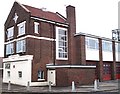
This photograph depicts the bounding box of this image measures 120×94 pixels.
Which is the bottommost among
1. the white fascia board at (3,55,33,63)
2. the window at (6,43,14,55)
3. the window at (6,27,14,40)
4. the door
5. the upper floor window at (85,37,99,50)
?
the door

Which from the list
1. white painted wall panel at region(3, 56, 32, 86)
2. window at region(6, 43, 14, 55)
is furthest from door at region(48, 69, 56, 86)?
window at region(6, 43, 14, 55)

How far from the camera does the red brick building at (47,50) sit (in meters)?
28.1

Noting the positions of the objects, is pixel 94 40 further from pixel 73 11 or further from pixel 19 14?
pixel 19 14

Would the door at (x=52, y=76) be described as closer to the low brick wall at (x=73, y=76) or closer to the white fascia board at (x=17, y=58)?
the low brick wall at (x=73, y=76)

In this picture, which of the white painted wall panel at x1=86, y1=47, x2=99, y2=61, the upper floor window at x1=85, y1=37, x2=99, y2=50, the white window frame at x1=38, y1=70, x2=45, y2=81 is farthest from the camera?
the upper floor window at x1=85, y1=37, x2=99, y2=50

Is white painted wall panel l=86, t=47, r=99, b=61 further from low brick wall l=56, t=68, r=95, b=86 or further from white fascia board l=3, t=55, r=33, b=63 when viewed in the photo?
white fascia board l=3, t=55, r=33, b=63

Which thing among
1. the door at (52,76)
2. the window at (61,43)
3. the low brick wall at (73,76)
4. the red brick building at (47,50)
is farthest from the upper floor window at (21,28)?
the low brick wall at (73,76)

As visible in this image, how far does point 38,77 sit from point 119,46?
20.8 m

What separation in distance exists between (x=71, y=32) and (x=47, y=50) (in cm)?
566

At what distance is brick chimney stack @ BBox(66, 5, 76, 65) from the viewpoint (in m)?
33.2

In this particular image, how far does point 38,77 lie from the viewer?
94.7ft

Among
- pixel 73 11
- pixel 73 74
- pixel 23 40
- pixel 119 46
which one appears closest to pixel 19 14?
pixel 23 40

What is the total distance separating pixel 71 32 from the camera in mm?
33594

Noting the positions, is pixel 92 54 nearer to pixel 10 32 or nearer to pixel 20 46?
pixel 20 46
